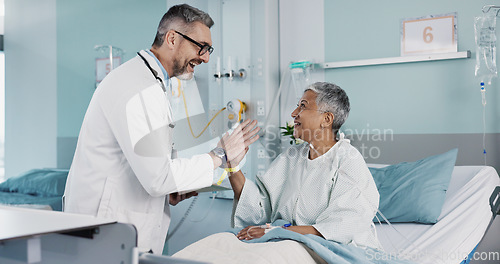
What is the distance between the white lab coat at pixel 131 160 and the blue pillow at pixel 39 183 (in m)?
1.98

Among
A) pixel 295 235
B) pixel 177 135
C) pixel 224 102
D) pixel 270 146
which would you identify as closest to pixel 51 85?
pixel 177 135

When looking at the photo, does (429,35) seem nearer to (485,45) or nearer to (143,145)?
(485,45)

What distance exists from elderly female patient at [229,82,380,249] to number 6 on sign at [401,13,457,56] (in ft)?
3.20

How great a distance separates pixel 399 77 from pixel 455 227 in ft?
3.34

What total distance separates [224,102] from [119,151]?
5.65 ft

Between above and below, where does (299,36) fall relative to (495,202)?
above

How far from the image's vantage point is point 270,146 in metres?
3.02

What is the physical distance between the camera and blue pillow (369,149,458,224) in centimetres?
210

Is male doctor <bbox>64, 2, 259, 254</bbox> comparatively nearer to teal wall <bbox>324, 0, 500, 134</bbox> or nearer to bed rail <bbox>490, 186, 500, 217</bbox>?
bed rail <bbox>490, 186, 500, 217</bbox>

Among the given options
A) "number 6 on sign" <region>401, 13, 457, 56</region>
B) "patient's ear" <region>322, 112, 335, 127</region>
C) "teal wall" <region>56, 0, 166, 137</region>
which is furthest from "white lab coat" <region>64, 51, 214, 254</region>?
"teal wall" <region>56, 0, 166, 137</region>

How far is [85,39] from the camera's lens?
3809 mm

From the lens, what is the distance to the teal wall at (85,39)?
140 inches

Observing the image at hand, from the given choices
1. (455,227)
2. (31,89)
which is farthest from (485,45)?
(31,89)

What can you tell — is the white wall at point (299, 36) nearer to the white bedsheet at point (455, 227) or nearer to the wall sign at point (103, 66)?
the white bedsheet at point (455, 227)
